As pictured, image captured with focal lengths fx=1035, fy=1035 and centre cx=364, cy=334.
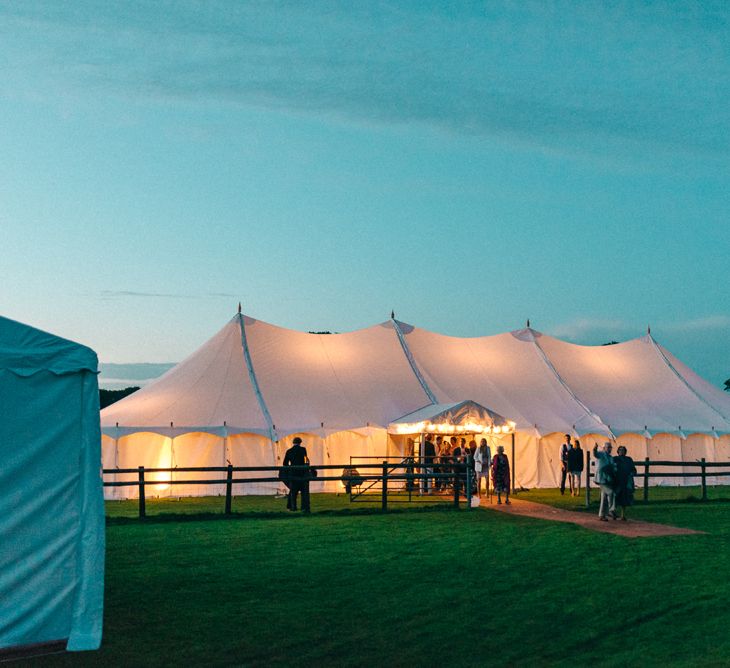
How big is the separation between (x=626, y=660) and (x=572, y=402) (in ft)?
82.1

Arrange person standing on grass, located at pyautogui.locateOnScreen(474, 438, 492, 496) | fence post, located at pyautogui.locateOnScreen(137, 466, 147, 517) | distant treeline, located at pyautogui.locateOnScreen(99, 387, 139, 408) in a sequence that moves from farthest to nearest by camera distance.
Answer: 1. distant treeline, located at pyautogui.locateOnScreen(99, 387, 139, 408)
2. person standing on grass, located at pyautogui.locateOnScreen(474, 438, 492, 496)
3. fence post, located at pyautogui.locateOnScreen(137, 466, 147, 517)

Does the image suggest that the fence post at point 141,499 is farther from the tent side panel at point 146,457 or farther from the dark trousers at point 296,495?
the tent side panel at point 146,457

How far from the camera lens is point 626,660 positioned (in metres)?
7.65

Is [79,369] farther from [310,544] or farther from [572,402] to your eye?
[572,402]

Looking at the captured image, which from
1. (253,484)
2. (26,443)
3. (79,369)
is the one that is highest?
(79,369)

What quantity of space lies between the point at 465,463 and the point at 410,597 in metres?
11.8

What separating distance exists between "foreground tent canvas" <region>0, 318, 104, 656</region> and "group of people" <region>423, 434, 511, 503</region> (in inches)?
528

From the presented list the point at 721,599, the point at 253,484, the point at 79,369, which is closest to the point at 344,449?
the point at 253,484

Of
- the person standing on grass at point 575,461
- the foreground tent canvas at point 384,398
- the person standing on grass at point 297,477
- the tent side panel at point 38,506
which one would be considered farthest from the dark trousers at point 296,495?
the tent side panel at point 38,506

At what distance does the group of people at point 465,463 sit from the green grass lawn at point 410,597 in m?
5.12

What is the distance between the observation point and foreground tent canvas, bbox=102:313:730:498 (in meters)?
26.8

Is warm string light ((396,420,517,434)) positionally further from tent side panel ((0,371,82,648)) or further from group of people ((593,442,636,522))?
tent side panel ((0,371,82,648))

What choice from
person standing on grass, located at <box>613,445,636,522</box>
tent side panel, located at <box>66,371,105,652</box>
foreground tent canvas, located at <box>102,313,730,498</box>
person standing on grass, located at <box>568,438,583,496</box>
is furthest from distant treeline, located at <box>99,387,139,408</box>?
tent side panel, located at <box>66,371,105,652</box>

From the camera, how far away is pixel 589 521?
59.7 ft
